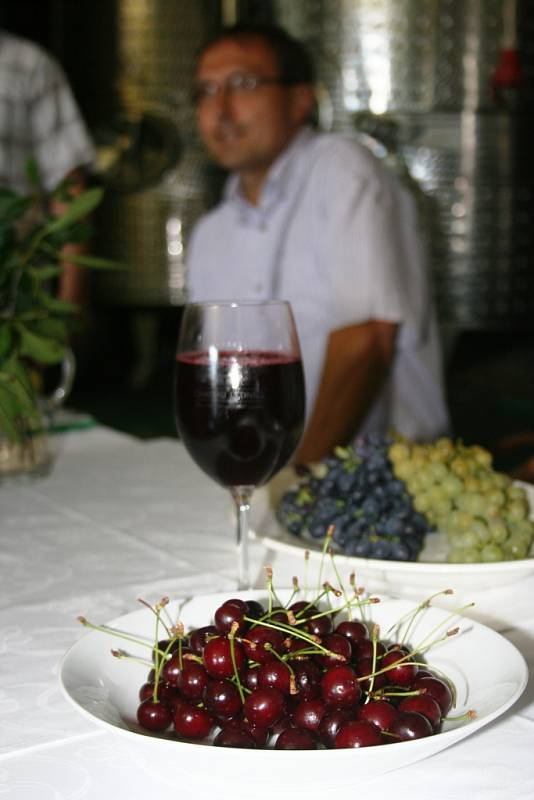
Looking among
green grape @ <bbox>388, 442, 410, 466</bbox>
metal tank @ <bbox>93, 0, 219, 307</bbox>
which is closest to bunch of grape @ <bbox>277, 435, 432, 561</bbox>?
green grape @ <bbox>388, 442, 410, 466</bbox>

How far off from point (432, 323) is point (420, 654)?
66.4 inches

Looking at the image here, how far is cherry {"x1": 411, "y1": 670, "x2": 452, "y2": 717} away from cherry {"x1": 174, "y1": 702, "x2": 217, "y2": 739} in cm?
11

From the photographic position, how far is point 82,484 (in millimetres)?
1193

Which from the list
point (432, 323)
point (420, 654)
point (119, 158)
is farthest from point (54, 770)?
point (119, 158)

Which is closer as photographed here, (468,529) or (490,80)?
(468,529)

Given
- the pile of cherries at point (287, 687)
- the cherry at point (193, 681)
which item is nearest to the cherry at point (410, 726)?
the pile of cherries at point (287, 687)

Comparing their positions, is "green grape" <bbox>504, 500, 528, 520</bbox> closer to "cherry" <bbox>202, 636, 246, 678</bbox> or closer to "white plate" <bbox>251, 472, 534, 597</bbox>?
"white plate" <bbox>251, 472, 534, 597</bbox>

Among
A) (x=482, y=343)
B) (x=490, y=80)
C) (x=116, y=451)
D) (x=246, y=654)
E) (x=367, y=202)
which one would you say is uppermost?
(x=490, y=80)

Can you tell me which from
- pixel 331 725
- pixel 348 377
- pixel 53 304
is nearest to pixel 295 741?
pixel 331 725

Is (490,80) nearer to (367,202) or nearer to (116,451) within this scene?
(367,202)

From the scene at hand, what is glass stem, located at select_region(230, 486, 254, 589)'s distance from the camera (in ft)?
2.38

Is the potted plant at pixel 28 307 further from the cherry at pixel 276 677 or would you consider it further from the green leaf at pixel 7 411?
the cherry at pixel 276 677

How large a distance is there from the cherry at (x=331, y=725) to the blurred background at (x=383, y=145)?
3.11 meters

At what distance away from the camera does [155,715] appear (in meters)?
0.50
